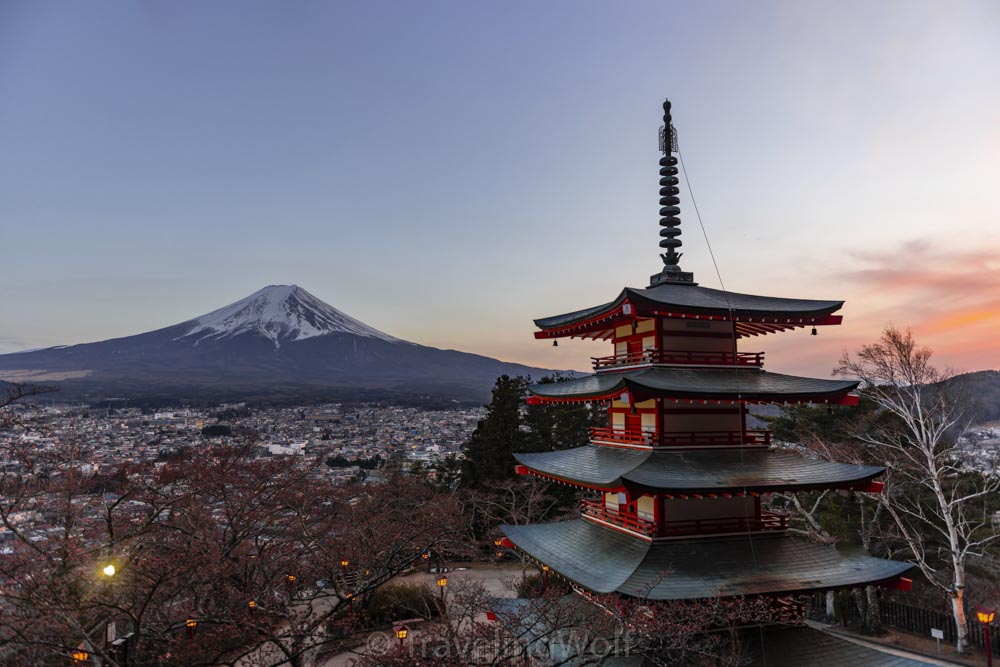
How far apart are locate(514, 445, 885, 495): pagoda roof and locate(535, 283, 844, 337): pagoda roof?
2.65m

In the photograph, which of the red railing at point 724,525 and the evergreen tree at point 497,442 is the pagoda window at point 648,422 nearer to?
the red railing at point 724,525

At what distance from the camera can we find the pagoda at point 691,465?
32.7 ft

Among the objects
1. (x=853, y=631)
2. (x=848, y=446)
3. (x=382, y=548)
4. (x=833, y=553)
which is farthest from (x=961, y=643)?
(x=382, y=548)

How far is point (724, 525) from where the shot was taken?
10938 millimetres

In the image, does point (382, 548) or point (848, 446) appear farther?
point (848, 446)

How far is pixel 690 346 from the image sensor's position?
11898mm

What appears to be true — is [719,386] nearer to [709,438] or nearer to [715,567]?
[709,438]

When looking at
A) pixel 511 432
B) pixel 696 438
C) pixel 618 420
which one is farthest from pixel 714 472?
pixel 511 432

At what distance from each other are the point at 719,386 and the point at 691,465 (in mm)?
1551

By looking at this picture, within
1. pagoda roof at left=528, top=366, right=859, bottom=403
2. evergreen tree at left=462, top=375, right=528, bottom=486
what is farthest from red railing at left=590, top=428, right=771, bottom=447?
evergreen tree at left=462, top=375, right=528, bottom=486

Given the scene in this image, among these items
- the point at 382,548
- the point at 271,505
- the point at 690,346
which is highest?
the point at 690,346

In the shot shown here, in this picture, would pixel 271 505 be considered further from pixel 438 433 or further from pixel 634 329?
pixel 438 433

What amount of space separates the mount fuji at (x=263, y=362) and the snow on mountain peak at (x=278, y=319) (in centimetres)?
20

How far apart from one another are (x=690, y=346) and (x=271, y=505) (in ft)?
44.5
